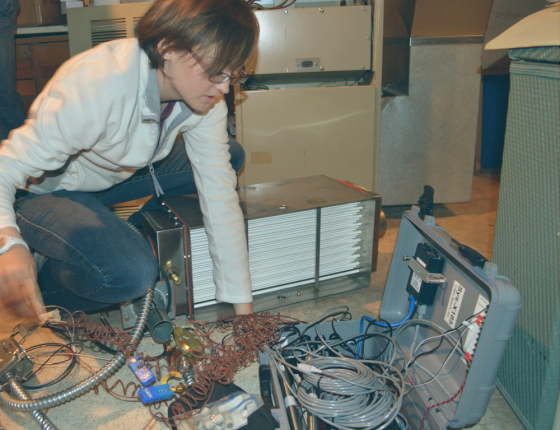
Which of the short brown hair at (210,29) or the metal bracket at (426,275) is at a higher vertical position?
the short brown hair at (210,29)

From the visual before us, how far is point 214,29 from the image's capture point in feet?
2.83

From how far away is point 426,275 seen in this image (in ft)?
3.15

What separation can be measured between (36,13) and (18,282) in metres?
1.74

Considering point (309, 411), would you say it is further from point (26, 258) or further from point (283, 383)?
point (26, 258)

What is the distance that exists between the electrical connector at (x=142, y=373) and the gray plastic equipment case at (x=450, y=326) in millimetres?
252

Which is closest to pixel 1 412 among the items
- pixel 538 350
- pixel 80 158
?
pixel 80 158

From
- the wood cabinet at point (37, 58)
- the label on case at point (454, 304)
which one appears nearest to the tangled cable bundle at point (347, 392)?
the label on case at point (454, 304)

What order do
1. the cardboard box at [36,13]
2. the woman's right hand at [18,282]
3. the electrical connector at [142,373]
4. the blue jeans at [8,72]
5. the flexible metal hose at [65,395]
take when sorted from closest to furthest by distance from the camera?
the woman's right hand at [18,282]
the flexible metal hose at [65,395]
the electrical connector at [142,373]
the blue jeans at [8,72]
the cardboard box at [36,13]

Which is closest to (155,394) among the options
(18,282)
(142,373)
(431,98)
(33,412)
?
(142,373)

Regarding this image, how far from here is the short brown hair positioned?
86 centimetres

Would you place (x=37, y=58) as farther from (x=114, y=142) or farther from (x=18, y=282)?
(x=18, y=282)

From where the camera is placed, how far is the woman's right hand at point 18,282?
724 mm

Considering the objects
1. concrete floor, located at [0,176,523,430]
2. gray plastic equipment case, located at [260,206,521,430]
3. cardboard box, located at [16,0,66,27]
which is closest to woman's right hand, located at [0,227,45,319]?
concrete floor, located at [0,176,523,430]

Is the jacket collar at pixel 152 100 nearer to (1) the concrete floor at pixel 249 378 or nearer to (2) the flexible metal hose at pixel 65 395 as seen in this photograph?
(2) the flexible metal hose at pixel 65 395
